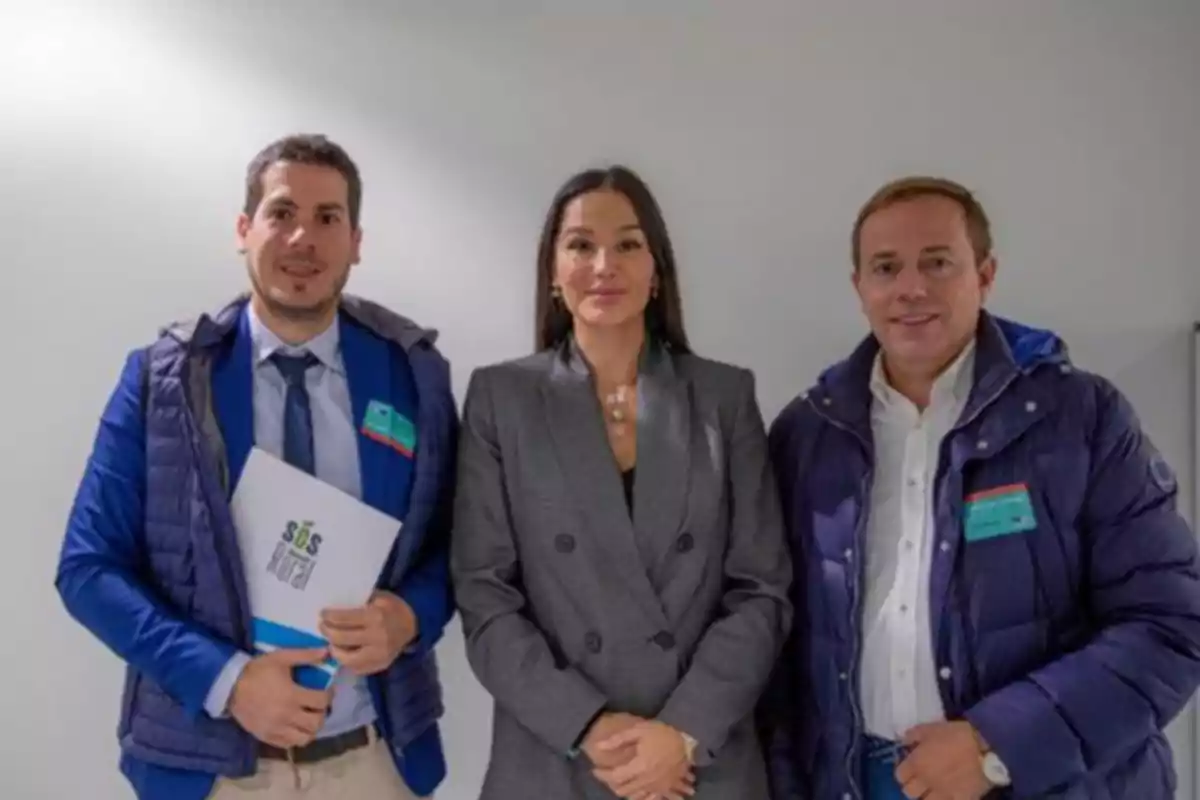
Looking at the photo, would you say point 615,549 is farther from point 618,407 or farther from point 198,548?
point 198,548

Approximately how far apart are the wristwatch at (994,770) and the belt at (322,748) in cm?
99

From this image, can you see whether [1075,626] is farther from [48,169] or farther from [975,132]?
[48,169]

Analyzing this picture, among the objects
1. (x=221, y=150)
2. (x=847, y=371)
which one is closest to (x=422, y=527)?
(x=847, y=371)

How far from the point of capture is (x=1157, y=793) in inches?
66.4

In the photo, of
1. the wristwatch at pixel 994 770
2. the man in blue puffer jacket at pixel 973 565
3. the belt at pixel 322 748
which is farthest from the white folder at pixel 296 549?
the wristwatch at pixel 994 770

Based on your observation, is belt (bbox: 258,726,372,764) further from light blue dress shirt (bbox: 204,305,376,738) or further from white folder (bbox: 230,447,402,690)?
white folder (bbox: 230,447,402,690)

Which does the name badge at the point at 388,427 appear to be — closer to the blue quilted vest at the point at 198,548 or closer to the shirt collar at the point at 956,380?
the blue quilted vest at the point at 198,548

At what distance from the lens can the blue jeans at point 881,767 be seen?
172 centimetres

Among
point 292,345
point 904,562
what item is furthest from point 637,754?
point 292,345

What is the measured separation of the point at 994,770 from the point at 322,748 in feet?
3.48

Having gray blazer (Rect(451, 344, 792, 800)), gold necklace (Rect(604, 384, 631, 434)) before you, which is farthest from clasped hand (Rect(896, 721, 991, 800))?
gold necklace (Rect(604, 384, 631, 434))

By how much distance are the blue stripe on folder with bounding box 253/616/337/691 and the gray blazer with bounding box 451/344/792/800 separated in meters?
0.23

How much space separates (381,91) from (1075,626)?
1857 millimetres

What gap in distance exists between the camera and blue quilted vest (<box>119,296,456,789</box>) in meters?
1.72
